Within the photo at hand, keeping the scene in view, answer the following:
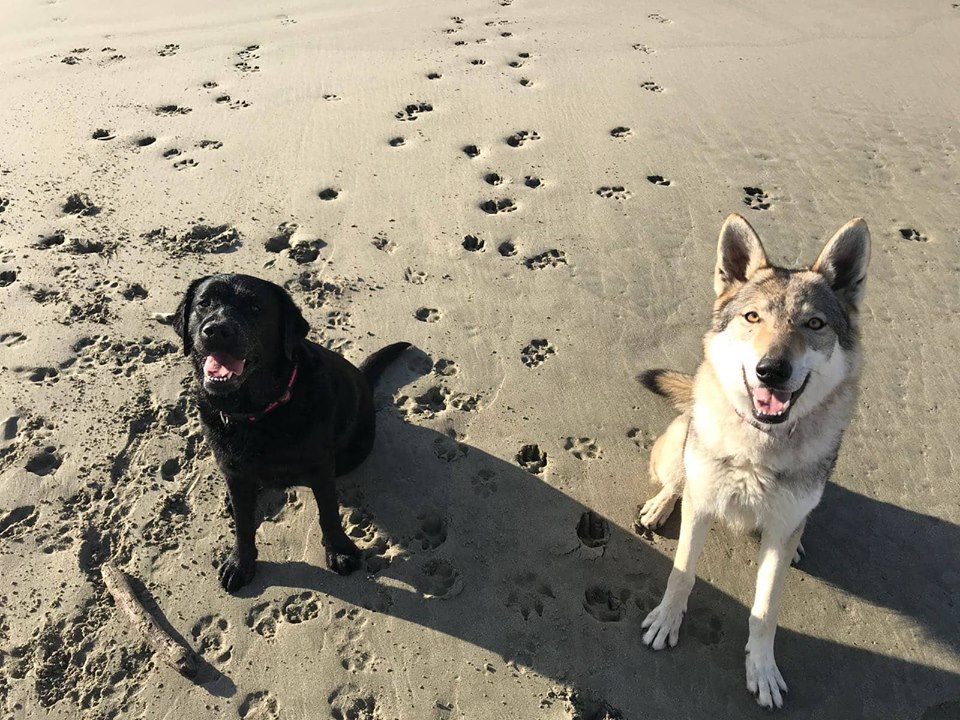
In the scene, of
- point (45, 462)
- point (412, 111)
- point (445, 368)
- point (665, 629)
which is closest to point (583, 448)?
point (445, 368)

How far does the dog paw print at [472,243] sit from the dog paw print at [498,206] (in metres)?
0.37

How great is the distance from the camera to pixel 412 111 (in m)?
6.63

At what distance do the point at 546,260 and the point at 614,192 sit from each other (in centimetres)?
118

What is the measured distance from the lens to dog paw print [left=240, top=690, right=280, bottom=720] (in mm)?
2854

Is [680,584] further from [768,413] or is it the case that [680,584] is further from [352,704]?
[352,704]

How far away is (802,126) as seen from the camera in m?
6.58

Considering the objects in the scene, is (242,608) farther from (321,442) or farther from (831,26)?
(831,26)

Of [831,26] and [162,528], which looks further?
[831,26]

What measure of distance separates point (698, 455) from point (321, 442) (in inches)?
71.1

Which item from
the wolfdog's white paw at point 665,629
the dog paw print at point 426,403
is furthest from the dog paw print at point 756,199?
the wolfdog's white paw at point 665,629

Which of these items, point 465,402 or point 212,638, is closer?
point 212,638

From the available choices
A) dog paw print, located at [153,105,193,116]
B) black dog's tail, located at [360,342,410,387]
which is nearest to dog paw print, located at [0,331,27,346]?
black dog's tail, located at [360,342,410,387]

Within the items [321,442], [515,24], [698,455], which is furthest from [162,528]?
[515,24]

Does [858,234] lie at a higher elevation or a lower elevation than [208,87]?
higher
